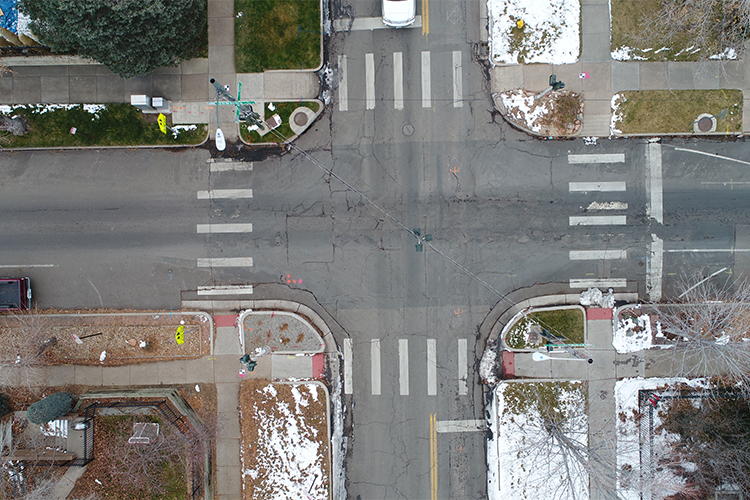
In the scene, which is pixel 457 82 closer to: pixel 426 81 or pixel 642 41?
pixel 426 81

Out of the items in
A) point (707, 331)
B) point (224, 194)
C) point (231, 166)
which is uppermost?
point (231, 166)

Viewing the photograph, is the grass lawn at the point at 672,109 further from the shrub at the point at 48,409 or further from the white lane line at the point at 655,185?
the shrub at the point at 48,409

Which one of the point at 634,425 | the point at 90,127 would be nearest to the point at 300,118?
the point at 90,127

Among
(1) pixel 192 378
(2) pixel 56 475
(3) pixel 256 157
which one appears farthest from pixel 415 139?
(2) pixel 56 475

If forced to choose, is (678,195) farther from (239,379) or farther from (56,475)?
(56,475)

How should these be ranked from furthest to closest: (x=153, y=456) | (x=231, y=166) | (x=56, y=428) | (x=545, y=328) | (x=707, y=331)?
(x=231, y=166) → (x=545, y=328) → (x=56, y=428) → (x=153, y=456) → (x=707, y=331)

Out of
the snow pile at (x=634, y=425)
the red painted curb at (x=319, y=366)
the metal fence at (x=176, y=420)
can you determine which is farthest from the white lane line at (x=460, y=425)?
the metal fence at (x=176, y=420)

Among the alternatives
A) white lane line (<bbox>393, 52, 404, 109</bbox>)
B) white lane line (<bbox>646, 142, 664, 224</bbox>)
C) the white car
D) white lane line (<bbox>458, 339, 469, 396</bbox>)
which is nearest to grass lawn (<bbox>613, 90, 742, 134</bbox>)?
white lane line (<bbox>646, 142, 664, 224</bbox>)
